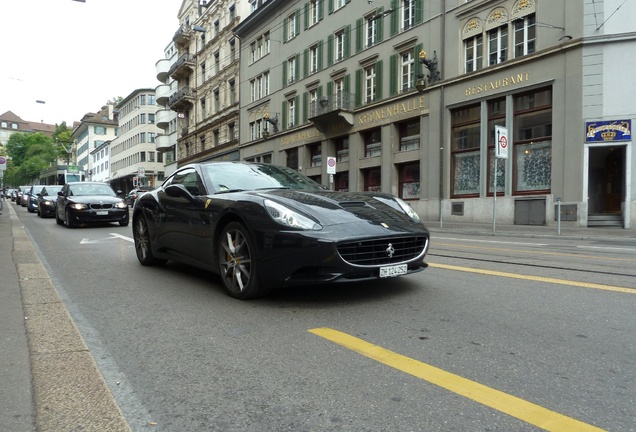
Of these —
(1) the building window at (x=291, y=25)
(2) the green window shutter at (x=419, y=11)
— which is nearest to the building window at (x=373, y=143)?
(2) the green window shutter at (x=419, y=11)

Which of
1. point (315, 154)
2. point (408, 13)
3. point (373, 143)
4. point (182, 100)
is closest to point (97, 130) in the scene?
point (182, 100)

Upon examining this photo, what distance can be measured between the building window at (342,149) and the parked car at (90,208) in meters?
15.5

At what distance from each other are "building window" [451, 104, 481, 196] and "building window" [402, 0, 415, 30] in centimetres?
539

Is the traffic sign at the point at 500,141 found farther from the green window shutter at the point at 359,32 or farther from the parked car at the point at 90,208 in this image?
the green window shutter at the point at 359,32

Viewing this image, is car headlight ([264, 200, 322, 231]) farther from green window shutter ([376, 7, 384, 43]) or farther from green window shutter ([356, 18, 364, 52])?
green window shutter ([356, 18, 364, 52])

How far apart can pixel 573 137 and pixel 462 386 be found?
17955 millimetres

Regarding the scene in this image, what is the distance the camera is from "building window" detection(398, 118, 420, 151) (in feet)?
80.9

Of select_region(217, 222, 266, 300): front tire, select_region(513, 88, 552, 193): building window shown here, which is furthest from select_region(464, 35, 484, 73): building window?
select_region(217, 222, 266, 300): front tire

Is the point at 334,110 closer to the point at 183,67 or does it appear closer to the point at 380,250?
the point at 380,250

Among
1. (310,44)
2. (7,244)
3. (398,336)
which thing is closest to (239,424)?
(398,336)

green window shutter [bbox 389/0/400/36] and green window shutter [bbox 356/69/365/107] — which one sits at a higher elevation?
green window shutter [bbox 389/0/400/36]

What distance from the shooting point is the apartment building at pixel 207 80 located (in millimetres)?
42978

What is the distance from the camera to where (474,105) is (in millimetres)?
21844

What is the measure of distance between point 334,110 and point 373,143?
2.89m
